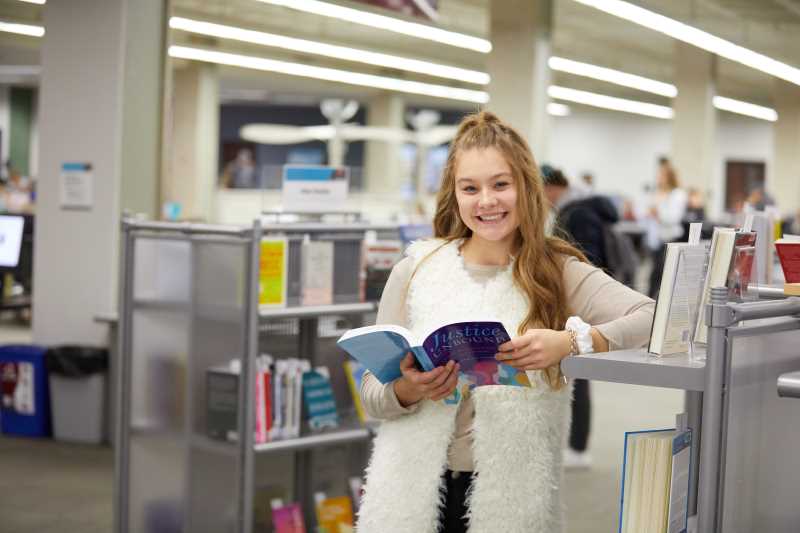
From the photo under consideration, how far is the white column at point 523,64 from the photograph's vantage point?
10.8m

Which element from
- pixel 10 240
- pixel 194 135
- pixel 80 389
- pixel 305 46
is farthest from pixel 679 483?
pixel 194 135

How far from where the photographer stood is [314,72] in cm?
1800

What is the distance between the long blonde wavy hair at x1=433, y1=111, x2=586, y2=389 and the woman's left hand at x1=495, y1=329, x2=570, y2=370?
129 mm

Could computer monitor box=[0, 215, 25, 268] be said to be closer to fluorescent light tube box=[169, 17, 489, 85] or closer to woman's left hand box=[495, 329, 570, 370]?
woman's left hand box=[495, 329, 570, 370]

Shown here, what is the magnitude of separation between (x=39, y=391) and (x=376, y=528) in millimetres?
5213

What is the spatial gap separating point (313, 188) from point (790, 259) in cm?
307

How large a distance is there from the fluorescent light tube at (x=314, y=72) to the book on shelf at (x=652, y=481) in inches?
466

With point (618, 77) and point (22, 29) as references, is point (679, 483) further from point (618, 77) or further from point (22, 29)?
point (618, 77)

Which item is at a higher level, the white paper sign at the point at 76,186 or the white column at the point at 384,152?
the white column at the point at 384,152

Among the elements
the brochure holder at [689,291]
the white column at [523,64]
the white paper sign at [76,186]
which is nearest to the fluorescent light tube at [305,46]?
the white column at [523,64]

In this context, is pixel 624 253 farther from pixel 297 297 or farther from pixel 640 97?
pixel 640 97

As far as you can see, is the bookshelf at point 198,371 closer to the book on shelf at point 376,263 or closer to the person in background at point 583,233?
the book on shelf at point 376,263

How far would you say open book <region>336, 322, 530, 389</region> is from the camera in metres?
1.92

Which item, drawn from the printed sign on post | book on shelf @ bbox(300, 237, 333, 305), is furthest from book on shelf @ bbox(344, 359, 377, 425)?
the printed sign on post
